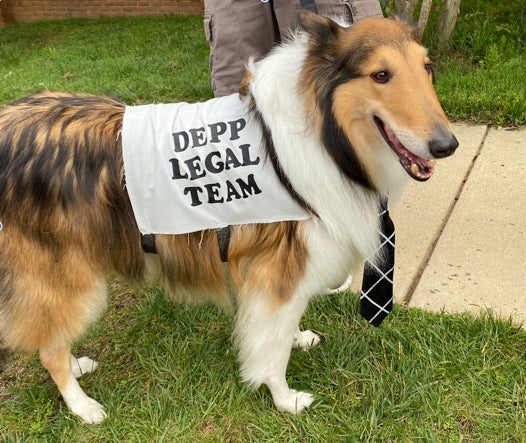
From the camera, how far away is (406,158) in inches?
74.0

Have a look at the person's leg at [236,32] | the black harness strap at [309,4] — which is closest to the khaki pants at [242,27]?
the person's leg at [236,32]

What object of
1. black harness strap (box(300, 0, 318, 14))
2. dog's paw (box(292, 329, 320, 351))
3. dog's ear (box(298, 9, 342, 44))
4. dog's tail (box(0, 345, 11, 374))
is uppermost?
dog's ear (box(298, 9, 342, 44))

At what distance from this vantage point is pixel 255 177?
207 cm

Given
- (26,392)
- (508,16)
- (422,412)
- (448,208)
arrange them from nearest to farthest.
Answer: (422,412) → (26,392) → (448,208) → (508,16)

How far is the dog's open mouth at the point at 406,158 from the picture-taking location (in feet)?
6.13

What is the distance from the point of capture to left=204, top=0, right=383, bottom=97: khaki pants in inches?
110

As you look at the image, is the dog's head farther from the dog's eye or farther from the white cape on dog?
the white cape on dog

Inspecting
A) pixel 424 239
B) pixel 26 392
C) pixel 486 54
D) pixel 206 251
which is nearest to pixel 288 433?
pixel 206 251

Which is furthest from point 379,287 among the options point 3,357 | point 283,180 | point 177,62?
point 177,62

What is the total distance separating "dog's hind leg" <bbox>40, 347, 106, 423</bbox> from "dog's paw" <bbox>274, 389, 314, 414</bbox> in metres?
0.84

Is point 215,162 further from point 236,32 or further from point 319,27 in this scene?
point 236,32

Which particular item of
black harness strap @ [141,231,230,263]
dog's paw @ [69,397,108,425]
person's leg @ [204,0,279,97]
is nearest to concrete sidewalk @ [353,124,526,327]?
black harness strap @ [141,231,230,263]

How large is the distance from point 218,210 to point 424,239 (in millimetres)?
1760

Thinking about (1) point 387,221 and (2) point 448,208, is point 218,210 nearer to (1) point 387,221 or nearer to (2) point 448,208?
(1) point 387,221
